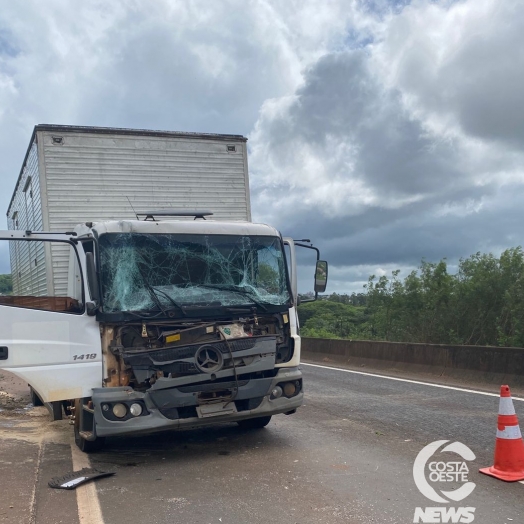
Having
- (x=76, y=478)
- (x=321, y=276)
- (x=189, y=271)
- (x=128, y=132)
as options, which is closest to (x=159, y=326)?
(x=189, y=271)

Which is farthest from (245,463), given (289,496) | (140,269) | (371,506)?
(140,269)

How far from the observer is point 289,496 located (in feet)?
17.3

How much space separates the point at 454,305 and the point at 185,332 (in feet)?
87.7

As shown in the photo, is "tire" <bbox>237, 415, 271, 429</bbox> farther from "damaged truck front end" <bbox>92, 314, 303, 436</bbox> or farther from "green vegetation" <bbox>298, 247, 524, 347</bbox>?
"green vegetation" <bbox>298, 247, 524, 347</bbox>

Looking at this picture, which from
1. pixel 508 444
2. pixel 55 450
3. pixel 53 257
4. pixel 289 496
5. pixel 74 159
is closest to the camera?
pixel 289 496

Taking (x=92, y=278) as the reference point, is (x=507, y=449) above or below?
below

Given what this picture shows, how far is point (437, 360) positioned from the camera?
1365 centimetres

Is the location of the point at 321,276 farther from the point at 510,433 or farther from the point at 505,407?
the point at 510,433

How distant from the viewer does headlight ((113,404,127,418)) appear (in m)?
6.37

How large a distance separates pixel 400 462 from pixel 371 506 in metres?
1.37

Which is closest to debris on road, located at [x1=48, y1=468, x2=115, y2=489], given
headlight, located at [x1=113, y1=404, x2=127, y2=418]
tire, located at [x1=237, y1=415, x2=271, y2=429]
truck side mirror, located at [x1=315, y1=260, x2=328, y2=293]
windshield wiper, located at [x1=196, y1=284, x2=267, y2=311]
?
headlight, located at [x1=113, y1=404, x2=127, y2=418]

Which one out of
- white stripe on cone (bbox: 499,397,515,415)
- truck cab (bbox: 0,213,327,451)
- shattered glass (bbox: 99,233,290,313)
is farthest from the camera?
shattered glass (bbox: 99,233,290,313)

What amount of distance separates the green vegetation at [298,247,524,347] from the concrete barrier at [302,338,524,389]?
9.40 m

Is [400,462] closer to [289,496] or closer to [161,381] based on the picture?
[289,496]
